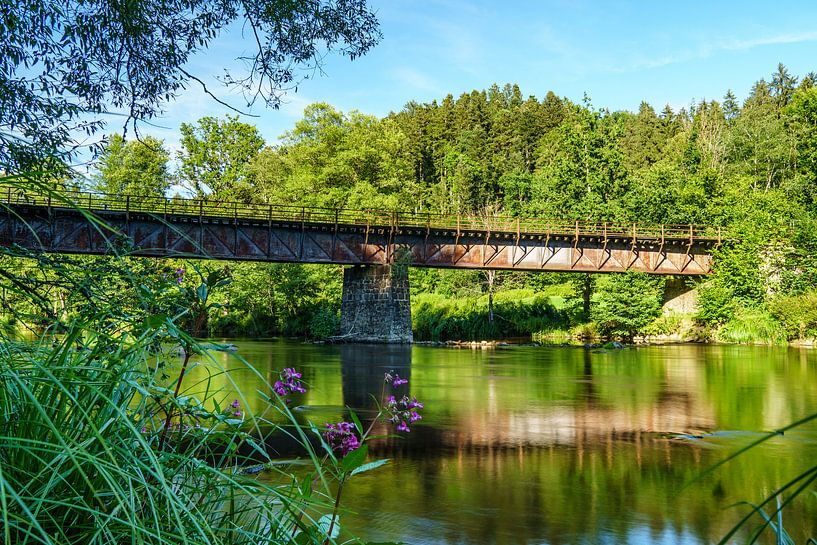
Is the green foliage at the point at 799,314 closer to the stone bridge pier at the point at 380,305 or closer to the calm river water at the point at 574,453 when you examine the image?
the calm river water at the point at 574,453

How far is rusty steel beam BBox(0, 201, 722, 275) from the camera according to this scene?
3550 cm

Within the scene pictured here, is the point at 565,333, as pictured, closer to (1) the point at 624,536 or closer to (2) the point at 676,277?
(2) the point at 676,277

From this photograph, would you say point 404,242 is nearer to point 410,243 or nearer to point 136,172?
point 410,243

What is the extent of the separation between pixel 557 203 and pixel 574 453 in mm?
46260

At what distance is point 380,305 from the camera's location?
39531 mm

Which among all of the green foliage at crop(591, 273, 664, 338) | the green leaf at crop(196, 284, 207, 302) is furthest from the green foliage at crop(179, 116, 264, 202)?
the green leaf at crop(196, 284, 207, 302)

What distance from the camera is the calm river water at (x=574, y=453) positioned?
738cm

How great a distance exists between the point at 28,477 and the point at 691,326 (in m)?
45.0

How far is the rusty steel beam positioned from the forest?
1.84 meters

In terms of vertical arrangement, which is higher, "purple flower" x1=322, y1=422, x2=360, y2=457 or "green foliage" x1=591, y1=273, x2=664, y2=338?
"green foliage" x1=591, y1=273, x2=664, y2=338

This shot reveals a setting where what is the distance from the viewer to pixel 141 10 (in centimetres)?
843

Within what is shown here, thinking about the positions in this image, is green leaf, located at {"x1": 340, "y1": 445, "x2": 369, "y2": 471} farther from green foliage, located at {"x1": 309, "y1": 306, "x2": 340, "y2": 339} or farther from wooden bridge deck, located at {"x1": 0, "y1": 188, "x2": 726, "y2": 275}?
green foliage, located at {"x1": 309, "y1": 306, "x2": 340, "y2": 339}

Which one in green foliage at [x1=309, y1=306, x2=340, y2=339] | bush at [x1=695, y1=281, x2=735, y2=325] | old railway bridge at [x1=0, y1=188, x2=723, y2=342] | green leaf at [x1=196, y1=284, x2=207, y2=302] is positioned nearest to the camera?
green leaf at [x1=196, y1=284, x2=207, y2=302]

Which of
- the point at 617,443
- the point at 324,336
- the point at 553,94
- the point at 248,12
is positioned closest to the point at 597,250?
the point at 324,336
